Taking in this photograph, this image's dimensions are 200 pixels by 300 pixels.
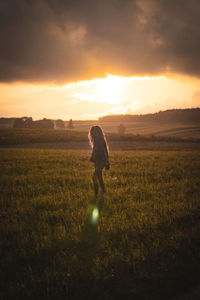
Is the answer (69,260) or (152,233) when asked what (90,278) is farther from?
(152,233)

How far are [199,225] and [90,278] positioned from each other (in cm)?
292

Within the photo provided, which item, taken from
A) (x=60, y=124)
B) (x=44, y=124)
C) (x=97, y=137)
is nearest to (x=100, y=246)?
(x=97, y=137)

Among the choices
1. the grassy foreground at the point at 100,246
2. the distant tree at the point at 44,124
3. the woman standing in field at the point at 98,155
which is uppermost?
the distant tree at the point at 44,124

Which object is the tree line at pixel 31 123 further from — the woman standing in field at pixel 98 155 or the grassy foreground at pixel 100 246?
the grassy foreground at pixel 100 246

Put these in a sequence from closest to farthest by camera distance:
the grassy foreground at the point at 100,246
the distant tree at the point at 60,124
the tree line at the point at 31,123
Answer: the grassy foreground at the point at 100,246 < the tree line at the point at 31,123 < the distant tree at the point at 60,124

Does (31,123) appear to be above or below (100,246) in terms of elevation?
above

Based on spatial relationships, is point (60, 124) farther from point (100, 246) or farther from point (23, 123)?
point (100, 246)

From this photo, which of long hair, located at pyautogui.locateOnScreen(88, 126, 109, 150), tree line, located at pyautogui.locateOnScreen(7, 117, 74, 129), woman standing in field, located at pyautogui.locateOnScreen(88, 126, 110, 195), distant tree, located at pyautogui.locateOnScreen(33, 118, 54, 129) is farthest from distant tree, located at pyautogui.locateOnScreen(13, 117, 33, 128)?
woman standing in field, located at pyautogui.locateOnScreen(88, 126, 110, 195)

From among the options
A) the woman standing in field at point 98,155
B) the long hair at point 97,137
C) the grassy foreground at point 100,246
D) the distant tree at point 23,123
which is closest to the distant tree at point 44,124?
the distant tree at point 23,123

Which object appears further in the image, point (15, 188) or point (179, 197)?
point (15, 188)

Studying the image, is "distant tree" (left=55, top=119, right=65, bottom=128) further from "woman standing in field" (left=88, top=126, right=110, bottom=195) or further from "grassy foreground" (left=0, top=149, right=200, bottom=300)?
"grassy foreground" (left=0, top=149, right=200, bottom=300)

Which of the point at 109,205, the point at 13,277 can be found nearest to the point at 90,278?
the point at 13,277

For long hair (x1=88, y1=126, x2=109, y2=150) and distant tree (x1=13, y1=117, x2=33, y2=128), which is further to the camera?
distant tree (x1=13, y1=117, x2=33, y2=128)

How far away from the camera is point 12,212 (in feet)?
17.3
